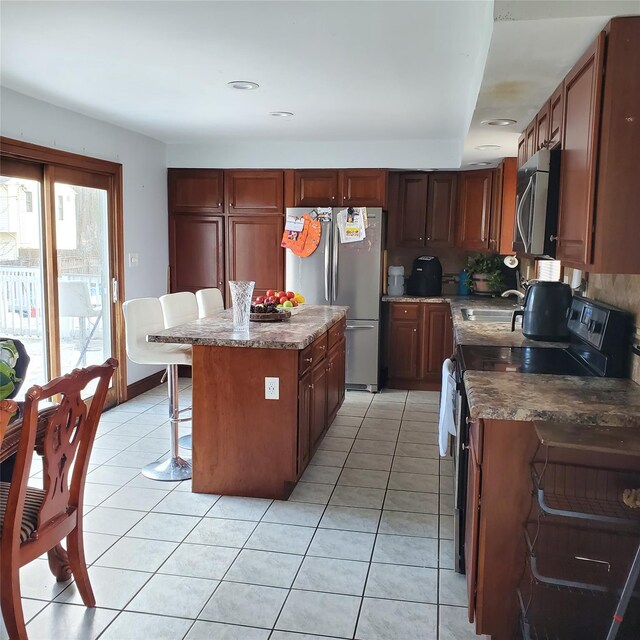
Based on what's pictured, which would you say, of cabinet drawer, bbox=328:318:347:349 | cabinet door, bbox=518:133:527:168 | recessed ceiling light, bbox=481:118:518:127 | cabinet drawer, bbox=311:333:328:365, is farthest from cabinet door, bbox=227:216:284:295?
recessed ceiling light, bbox=481:118:518:127

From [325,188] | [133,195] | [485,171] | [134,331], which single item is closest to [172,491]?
[134,331]

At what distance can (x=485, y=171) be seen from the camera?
5664mm

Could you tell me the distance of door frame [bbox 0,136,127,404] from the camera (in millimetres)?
3939

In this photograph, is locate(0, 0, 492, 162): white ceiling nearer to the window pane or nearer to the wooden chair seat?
the window pane

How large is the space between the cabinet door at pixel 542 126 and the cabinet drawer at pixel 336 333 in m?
1.80

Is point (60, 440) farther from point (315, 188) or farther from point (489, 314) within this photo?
point (315, 188)

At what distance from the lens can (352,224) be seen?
217 inches

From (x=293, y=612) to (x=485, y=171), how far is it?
4.49 metres

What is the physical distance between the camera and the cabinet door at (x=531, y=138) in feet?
10.4

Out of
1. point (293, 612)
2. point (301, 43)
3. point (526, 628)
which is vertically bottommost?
point (293, 612)

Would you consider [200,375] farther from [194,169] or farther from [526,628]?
[194,169]

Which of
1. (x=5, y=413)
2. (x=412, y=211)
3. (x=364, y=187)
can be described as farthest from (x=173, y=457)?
(x=412, y=211)

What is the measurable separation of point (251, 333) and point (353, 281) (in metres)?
2.34

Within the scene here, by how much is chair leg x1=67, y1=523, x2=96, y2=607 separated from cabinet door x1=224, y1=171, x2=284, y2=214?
157 inches
